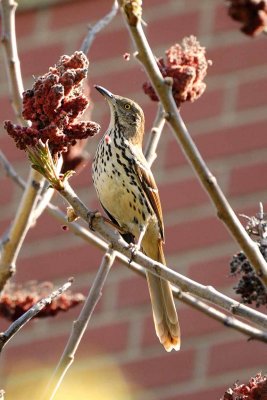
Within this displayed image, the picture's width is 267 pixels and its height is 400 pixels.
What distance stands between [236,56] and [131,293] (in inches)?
34.5

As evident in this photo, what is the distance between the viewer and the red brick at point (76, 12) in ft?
13.0

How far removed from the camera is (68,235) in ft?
12.5

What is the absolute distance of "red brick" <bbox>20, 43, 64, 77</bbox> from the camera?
13.1 feet

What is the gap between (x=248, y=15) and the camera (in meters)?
1.16

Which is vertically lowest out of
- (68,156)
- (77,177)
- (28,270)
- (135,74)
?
(68,156)

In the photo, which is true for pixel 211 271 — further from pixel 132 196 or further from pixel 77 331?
pixel 77 331

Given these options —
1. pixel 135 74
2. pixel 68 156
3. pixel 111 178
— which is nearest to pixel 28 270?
pixel 135 74

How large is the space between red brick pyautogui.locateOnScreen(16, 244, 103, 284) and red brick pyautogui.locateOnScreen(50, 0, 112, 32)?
817 millimetres

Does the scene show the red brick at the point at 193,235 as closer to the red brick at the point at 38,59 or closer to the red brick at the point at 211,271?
Result: the red brick at the point at 211,271

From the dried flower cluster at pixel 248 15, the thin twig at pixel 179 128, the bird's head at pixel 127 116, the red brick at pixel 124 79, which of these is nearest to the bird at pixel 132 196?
the bird's head at pixel 127 116

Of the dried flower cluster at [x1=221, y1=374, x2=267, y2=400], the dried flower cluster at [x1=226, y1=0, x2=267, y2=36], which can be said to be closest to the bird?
the dried flower cluster at [x1=221, y1=374, x2=267, y2=400]

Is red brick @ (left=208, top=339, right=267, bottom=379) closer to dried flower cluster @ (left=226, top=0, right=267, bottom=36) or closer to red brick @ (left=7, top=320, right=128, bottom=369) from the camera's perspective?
red brick @ (left=7, top=320, right=128, bottom=369)

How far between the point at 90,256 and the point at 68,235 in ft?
0.36

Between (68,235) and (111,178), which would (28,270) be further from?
(111,178)
